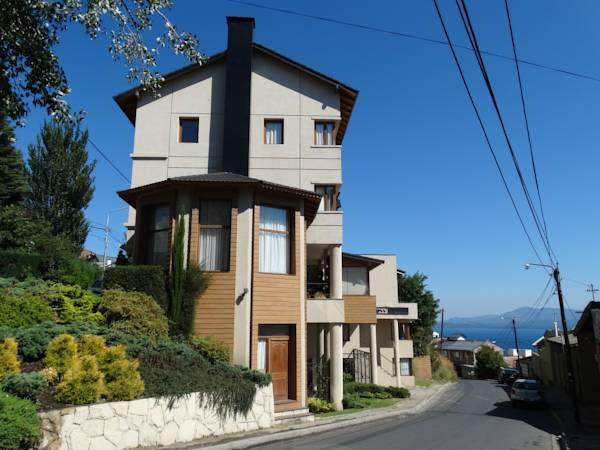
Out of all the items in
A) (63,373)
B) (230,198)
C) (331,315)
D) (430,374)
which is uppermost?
(230,198)

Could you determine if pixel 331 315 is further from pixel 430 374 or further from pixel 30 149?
pixel 430 374

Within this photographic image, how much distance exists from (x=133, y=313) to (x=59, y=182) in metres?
20.2

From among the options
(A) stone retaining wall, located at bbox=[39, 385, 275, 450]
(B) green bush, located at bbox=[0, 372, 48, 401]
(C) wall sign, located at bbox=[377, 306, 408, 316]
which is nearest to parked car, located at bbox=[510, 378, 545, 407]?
(C) wall sign, located at bbox=[377, 306, 408, 316]

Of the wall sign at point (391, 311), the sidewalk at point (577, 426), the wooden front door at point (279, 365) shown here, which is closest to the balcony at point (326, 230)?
the wooden front door at point (279, 365)

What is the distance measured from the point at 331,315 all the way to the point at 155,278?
24.4 feet

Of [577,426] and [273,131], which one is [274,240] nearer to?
[273,131]

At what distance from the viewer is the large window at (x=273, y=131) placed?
2259cm

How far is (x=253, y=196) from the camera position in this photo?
16.3 meters

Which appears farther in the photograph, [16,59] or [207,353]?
[207,353]

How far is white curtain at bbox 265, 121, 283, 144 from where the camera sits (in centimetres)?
2259

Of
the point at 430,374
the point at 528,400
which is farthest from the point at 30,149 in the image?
the point at 430,374

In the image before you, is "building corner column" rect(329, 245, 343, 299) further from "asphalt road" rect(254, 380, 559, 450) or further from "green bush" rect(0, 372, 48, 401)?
"green bush" rect(0, 372, 48, 401)

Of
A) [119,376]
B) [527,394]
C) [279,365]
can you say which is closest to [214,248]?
[279,365]

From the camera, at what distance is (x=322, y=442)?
12125 mm
